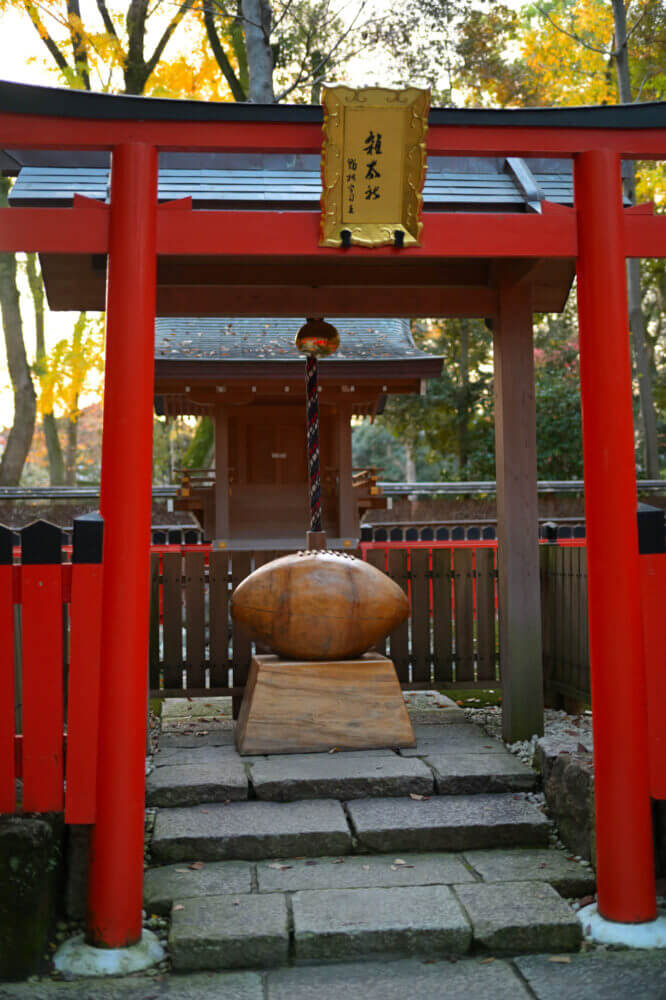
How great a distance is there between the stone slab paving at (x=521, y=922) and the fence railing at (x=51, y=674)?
5.32 ft

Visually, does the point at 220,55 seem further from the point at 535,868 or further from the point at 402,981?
the point at 402,981

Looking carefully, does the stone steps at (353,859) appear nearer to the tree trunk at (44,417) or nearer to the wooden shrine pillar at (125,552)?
the wooden shrine pillar at (125,552)

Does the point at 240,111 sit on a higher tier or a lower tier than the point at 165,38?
lower

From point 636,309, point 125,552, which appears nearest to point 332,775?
point 125,552

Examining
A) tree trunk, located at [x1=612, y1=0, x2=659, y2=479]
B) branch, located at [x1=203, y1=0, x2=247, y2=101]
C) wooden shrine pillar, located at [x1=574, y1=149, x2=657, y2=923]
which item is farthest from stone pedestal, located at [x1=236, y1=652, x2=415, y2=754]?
branch, located at [x1=203, y1=0, x2=247, y2=101]

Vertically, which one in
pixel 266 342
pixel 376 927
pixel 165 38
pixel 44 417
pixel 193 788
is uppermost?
pixel 165 38

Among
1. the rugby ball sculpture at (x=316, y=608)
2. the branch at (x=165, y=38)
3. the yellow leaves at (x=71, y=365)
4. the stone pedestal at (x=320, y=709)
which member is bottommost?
the stone pedestal at (x=320, y=709)

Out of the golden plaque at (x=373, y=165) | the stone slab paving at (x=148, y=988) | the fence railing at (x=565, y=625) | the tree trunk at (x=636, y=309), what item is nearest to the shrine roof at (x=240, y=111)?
the golden plaque at (x=373, y=165)

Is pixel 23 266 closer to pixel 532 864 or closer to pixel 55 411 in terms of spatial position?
pixel 55 411

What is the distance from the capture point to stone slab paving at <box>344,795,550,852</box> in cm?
409

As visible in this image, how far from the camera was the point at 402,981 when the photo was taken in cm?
313

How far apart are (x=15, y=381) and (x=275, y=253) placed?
1496 centimetres

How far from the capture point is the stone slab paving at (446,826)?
4.09 meters

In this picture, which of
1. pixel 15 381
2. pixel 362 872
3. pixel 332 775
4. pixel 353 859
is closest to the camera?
pixel 362 872
